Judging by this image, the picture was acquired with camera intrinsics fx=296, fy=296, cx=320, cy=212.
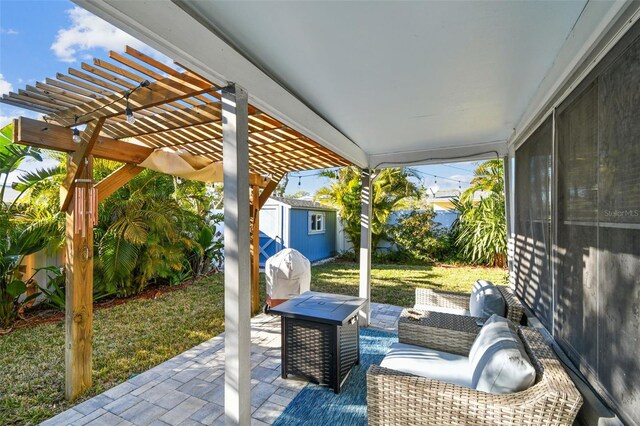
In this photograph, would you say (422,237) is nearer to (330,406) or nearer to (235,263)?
(330,406)

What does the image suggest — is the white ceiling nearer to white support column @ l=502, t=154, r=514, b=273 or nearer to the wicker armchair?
white support column @ l=502, t=154, r=514, b=273

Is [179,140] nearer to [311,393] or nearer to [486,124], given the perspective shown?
[311,393]

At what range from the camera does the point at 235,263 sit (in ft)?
6.18

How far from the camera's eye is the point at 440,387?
1832 millimetres

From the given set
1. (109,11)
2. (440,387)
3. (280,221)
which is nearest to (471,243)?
(280,221)

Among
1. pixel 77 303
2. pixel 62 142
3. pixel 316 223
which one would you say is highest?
pixel 62 142

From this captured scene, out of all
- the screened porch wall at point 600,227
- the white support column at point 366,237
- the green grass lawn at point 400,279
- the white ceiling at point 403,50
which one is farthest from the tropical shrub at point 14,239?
the screened porch wall at point 600,227

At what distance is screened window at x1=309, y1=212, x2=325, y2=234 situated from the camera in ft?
38.2

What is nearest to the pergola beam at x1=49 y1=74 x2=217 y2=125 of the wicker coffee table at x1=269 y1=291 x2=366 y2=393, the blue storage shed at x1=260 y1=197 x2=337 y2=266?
the wicker coffee table at x1=269 y1=291 x2=366 y2=393

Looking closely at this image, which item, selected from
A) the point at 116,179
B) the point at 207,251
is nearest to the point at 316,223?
the point at 207,251

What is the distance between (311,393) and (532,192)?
309cm

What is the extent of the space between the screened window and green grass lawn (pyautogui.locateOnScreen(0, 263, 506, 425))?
399cm

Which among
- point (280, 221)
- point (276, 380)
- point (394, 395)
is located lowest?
point (276, 380)

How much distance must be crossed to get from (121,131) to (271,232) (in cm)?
779
